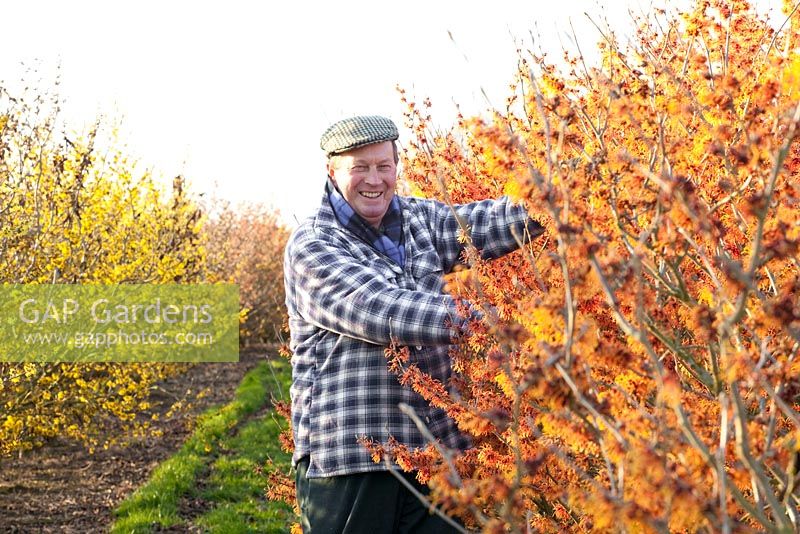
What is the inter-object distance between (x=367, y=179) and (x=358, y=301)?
1.90 ft

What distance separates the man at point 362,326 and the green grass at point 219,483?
1.58 m

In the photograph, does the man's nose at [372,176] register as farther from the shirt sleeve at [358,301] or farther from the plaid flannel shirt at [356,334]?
the shirt sleeve at [358,301]

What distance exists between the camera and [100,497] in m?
7.75

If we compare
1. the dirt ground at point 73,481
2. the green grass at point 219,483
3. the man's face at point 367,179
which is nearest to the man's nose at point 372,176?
the man's face at point 367,179

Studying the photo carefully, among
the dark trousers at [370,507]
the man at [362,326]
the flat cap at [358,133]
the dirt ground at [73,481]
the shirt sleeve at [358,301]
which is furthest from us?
the dirt ground at [73,481]

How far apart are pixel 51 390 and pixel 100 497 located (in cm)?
116

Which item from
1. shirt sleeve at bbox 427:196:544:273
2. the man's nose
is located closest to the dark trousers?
shirt sleeve at bbox 427:196:544:273

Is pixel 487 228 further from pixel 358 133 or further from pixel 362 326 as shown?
pixel 362 326

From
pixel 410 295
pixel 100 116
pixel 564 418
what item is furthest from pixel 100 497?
pixel 564 418

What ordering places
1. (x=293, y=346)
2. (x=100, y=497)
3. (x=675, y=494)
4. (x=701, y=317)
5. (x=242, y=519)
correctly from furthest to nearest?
(x=100, y=497) < (x=242, y=519) < (x=293, y=346) < (x=701, y=317) < (x=675, y=494)

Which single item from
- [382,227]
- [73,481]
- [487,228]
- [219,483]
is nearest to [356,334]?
[382,227]

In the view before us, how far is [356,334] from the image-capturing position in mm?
2885

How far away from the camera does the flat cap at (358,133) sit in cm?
320

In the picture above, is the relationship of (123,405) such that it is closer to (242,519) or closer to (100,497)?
(100,497)
